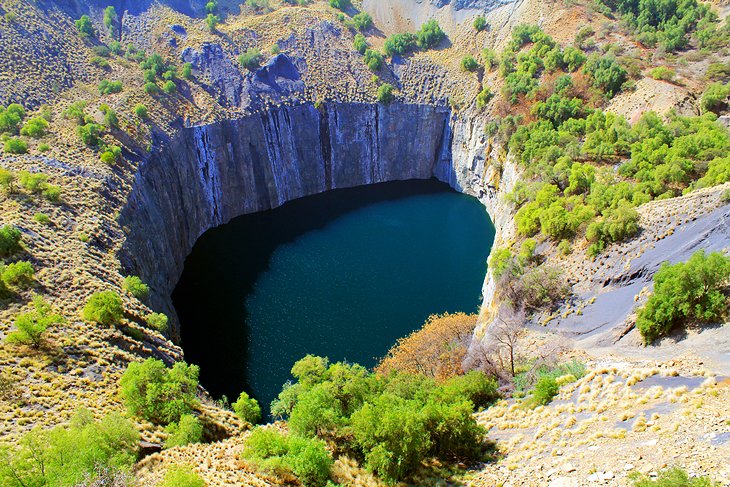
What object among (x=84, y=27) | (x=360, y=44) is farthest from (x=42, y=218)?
(x=360, y=44)

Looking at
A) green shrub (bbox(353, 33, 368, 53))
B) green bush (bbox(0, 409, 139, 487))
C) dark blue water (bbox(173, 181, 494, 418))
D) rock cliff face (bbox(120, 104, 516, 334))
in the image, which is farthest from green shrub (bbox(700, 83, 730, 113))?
green bush (bbox(0, 409, 139, 487))

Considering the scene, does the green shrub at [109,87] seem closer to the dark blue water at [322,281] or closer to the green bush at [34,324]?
the dark blue water at [322,281]

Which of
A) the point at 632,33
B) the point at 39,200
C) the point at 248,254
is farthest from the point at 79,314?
the point at 632,33

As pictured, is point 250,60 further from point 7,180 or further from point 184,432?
point 184,432

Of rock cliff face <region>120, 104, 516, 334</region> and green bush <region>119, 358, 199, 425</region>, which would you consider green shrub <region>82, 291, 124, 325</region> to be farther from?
rock cliff face <region>120, 104, 516, 334</region>

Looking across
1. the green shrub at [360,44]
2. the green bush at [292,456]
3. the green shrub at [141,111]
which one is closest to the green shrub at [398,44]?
the green shrub at [360,44]

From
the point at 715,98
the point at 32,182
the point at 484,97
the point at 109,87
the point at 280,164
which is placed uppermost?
the point at 109,87
